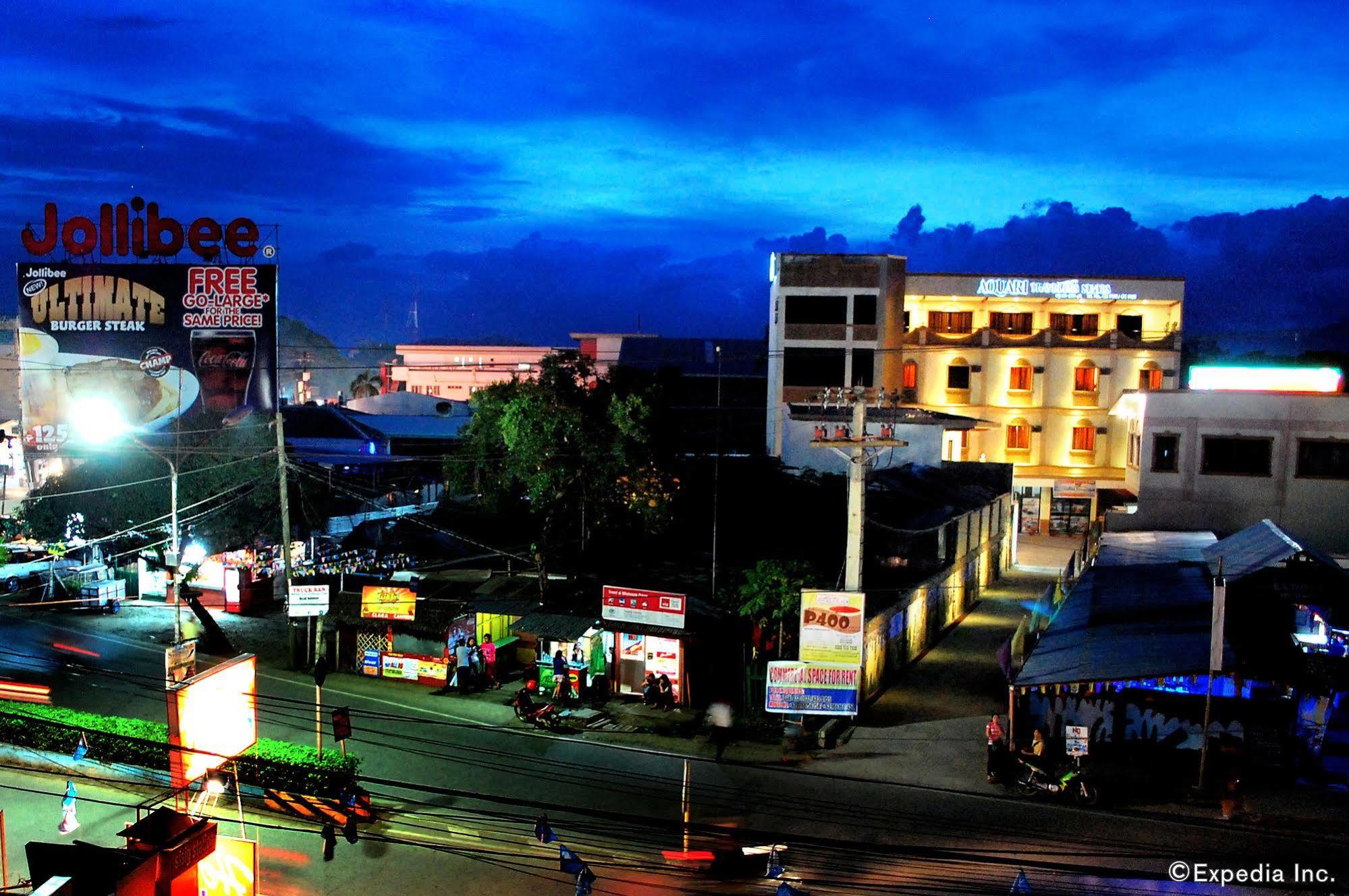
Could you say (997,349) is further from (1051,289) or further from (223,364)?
(223,364)

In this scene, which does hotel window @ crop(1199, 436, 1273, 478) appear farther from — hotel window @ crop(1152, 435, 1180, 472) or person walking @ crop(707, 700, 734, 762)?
person walking @ crop(707, 700, 734, 762)

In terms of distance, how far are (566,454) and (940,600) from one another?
1108 cm

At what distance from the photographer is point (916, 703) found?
20.8 m

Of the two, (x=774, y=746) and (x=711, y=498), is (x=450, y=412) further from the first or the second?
(x=774, y=746)

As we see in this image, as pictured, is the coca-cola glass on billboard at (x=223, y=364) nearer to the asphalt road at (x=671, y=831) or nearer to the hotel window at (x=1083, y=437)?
the asphalt road at (x=671, y=831)

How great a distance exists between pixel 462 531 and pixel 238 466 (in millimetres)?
8823

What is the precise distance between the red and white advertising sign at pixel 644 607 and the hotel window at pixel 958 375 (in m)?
32.3

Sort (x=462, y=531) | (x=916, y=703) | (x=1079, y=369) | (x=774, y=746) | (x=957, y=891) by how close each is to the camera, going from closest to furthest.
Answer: (x=957, y=891) < (x=774, y=746) < (x=916, y=703) < (x=462, y=531) < (x=1079, y=369)

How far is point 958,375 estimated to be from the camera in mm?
48875

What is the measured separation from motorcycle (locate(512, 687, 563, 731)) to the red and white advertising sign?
2335mm

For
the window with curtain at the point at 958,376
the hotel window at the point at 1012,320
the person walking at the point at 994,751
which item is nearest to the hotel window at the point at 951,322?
the hotel window at the point at 1012,320

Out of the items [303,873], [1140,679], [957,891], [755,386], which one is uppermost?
[755,386]

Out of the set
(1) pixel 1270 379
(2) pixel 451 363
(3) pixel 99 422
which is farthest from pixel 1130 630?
(2) pixel 451 363

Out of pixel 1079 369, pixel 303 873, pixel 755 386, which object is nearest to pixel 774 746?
pixel 303 873
